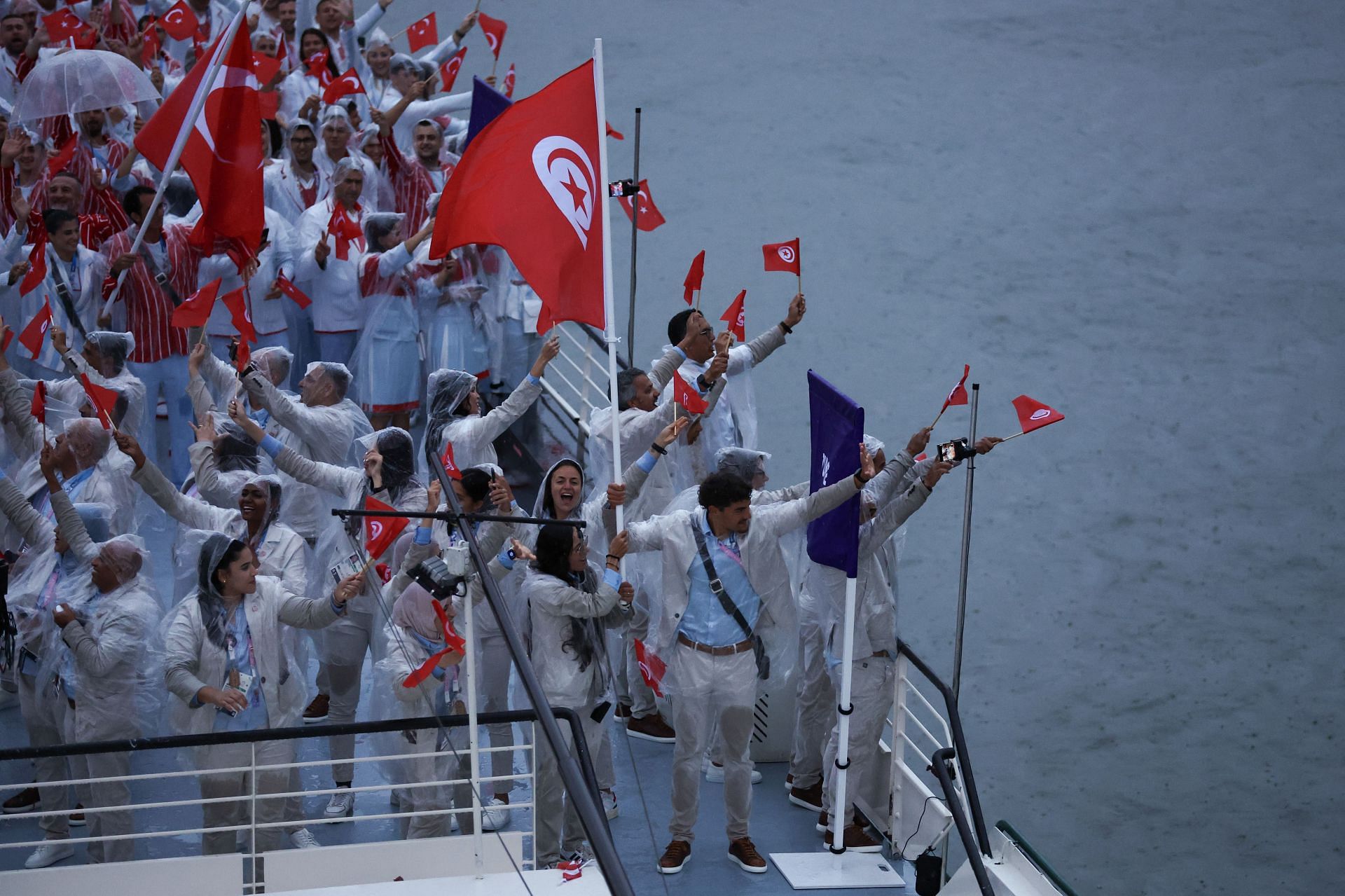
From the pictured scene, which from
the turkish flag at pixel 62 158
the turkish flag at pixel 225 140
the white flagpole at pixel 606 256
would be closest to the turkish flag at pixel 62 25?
the turkish flag at pixel 62 158

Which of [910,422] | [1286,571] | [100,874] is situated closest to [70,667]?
[100,874]

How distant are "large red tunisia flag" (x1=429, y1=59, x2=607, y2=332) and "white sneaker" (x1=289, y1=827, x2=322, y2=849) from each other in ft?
7.93

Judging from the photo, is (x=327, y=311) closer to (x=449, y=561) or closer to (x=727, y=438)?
(x=727, y=438)

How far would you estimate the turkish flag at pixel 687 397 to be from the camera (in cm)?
613

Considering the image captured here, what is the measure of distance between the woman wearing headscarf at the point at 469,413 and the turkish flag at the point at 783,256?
131 cm

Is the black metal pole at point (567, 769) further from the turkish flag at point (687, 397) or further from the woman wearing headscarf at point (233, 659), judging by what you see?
the turkish flag at point (687, 397)

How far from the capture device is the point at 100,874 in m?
4.86

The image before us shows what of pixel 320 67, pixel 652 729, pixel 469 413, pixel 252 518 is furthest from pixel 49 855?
pixel 320 67

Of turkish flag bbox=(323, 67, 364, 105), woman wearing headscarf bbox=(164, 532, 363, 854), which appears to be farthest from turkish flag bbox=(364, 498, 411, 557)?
turkish flag bbox=(323, 67, 364, 105)

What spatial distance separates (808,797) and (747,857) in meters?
0.82

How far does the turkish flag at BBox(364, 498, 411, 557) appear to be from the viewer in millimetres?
4723

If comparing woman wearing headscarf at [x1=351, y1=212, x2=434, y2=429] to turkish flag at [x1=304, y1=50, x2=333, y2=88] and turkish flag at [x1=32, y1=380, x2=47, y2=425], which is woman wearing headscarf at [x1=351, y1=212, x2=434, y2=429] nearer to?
turkish flag at [x1=32, y1=380, x2=47, y2=425]

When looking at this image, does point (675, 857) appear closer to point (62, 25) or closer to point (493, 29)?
point (62, 25)

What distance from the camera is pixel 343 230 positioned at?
339 inches
